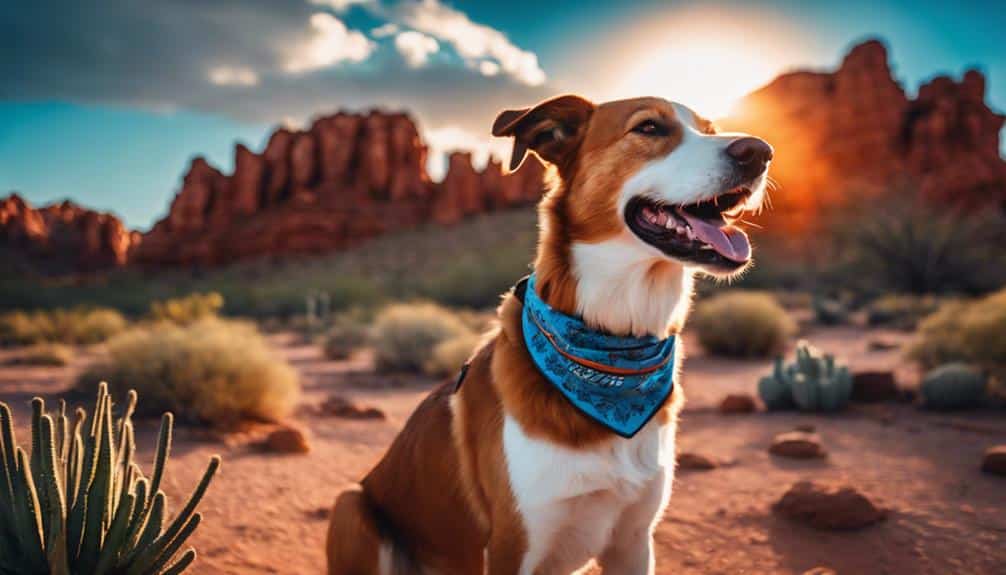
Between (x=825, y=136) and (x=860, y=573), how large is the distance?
66387mm

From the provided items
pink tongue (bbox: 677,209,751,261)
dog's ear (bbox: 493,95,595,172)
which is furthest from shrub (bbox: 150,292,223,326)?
pink tongue (bbox: 677,209,751,261)

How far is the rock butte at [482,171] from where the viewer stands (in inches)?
2274

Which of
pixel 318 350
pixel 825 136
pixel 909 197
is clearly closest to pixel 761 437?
pixel 318 350

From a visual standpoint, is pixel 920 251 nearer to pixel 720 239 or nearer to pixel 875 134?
pixel 720 239

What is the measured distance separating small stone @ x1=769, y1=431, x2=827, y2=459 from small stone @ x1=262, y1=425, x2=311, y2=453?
17.3ft

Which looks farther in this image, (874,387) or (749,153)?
(874,387)

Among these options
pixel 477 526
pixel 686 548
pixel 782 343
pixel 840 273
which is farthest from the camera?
pixel 840 273

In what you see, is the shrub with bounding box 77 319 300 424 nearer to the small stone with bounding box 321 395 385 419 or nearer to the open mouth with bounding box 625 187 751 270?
the small stone with bounding box 321 395 385 419

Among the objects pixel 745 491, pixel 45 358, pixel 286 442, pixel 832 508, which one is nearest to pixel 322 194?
pixel 45 358

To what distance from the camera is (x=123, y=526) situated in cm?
298

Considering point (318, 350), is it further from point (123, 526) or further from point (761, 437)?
point (123, 526)

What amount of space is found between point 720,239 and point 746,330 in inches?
484

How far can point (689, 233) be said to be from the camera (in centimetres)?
285

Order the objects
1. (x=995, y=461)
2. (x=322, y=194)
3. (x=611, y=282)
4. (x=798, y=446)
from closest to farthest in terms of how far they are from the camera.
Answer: (x=611, y=282) → (x=995, y=461) → (x=798, y=446) → (x=322, y=194)
